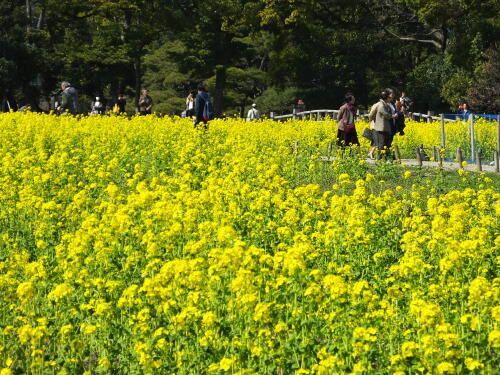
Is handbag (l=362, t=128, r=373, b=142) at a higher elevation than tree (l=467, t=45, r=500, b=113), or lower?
lower

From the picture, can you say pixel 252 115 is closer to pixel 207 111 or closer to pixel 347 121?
pixel 207 111

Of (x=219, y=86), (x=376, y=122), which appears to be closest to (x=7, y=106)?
(x=219, y=86)

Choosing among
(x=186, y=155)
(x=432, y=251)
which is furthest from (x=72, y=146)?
(x=432, y=251)

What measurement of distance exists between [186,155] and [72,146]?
313 centimetres

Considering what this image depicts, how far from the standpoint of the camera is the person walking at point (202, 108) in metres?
21.4

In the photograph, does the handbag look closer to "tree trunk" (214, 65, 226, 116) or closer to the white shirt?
the white shirt

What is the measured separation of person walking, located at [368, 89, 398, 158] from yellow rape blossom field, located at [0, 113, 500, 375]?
20.9 feet

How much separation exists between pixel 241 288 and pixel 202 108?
1587cm

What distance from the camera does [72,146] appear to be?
60.4ft

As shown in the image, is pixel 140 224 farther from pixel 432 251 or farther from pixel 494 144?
pixel 494 144

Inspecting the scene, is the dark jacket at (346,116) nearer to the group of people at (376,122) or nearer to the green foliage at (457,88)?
the group of people at (376,122)

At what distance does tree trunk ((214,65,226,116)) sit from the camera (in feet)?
161

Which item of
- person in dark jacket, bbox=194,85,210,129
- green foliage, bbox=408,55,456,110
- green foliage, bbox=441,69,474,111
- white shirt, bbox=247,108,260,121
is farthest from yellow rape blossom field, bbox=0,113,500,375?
green foliage, bbox=408,55,456,110

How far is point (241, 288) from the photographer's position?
6.07 m
